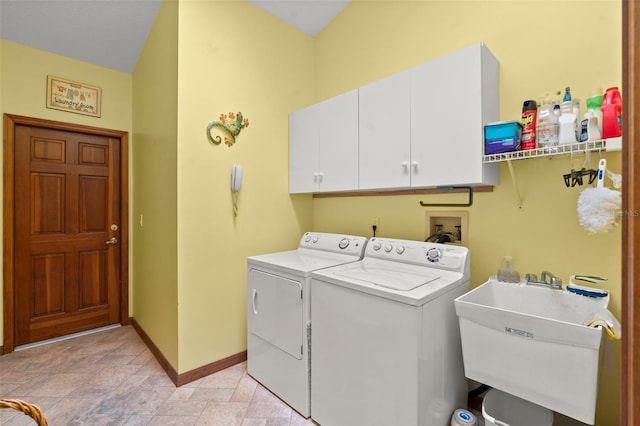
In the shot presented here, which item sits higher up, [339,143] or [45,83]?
[45,83]

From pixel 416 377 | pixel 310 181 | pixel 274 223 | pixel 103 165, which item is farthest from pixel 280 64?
pixel 416 377

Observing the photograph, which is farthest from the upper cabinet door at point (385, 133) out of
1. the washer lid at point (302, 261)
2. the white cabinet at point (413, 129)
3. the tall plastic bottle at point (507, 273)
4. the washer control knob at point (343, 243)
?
the tall plastic bottle at point (507, 273)

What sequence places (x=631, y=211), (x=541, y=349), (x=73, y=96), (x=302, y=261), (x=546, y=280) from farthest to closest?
1. (x=73, y=96)
2. (x=302, y=261)
3. (x=546, y=280)
4. (x=541, y=349)
5. (x=631, y=211)

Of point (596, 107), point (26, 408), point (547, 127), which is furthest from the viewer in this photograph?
point (547, 127)

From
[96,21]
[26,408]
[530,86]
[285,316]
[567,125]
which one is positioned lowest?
[285,316]

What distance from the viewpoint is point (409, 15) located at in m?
2.15

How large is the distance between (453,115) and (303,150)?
127cm

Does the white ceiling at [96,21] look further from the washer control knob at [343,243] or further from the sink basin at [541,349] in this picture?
the sink basin at [541,349]

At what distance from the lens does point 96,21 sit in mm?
2539

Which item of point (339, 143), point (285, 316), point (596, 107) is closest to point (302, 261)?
point (285, 316)

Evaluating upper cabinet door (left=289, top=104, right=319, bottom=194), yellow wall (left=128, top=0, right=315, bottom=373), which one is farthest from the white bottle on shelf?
yellow wall (left=128, top=0, right=315, bottom=373)

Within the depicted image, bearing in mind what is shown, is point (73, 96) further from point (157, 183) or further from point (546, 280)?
point (546, 280)

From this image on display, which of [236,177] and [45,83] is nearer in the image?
[236,177]

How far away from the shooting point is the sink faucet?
1457 mm
